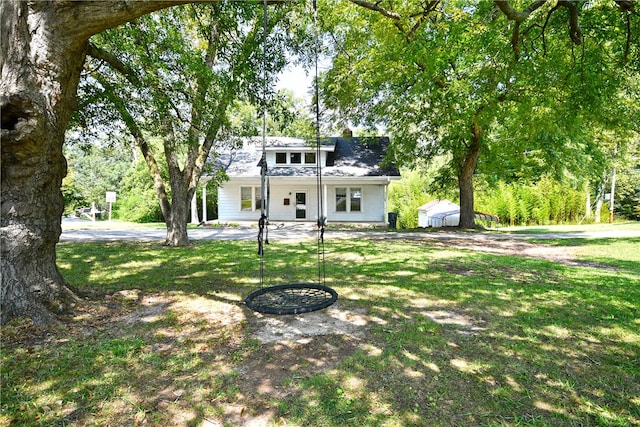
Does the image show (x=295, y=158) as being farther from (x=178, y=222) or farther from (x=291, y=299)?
(x=291, y=299)

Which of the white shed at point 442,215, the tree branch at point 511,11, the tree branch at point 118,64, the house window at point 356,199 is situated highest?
the tree branch at point 511,11

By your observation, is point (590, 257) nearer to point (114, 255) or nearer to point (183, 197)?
point (183, 197)

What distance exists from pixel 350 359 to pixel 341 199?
1684 centimetres

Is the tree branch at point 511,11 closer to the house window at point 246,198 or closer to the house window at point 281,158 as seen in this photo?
the house window at point 281,158

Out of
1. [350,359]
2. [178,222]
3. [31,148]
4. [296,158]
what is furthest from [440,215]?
[31,148]

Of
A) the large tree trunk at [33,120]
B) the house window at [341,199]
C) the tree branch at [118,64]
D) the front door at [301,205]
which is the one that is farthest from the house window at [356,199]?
the large tree trunk at [33,120]

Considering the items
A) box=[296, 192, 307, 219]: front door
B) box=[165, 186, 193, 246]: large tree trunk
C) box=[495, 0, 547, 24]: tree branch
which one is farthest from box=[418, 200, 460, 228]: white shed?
box=[495, 0, 547, 24]: tree branch

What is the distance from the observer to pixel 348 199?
764 inches

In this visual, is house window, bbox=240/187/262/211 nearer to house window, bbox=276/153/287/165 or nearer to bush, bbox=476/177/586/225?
house window, bbox=276/153/287/165

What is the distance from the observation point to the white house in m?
19.0

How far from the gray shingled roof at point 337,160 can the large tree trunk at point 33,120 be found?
46.8 feet

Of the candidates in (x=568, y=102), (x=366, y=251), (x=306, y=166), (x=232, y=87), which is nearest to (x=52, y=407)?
(x=232, y=87)

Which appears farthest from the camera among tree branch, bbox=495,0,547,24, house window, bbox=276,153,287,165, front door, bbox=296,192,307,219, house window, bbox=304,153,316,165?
house window, bbox=276,153,287,165

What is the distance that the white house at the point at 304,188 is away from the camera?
749 inches
